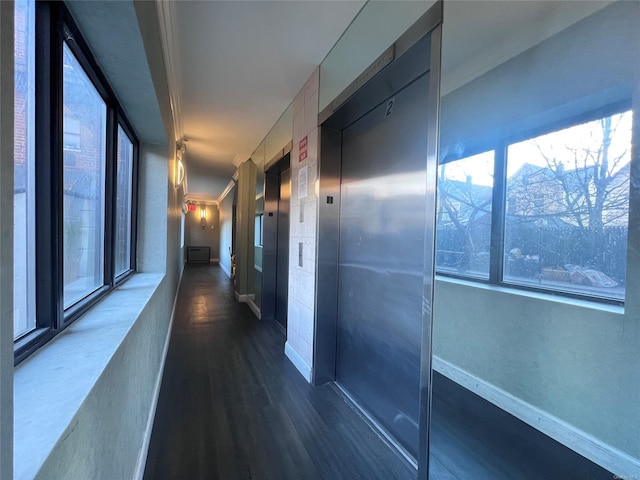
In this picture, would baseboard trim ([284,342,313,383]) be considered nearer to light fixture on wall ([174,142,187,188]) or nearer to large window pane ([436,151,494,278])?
large window pane ([436,151,494,278])

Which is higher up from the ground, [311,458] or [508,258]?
[508,258]

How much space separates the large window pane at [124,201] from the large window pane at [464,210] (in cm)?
222

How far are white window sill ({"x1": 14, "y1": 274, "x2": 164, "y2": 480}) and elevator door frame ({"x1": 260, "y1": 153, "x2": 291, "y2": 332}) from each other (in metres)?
2.86

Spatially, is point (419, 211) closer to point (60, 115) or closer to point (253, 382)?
point (60, 115)

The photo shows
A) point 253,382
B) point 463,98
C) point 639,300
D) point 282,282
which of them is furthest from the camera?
point 282,282

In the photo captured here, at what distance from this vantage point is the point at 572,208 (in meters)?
1.20

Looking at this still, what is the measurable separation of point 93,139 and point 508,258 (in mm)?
2459

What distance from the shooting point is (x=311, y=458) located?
5.21ft

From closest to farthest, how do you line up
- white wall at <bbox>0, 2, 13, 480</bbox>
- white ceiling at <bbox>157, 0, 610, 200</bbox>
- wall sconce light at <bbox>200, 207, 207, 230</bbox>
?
1. white wall at <bbox>0, 2, 13, 480</bbox>
2. white ceiling at <bbox>157, 0, 610, 200</bbox>
3. wall sconce light at <bbox>200, 207, 207, 230</bbox>

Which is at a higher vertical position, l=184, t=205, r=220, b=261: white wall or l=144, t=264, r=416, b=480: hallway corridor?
l=184, t=205, r=220, b=261: white wall

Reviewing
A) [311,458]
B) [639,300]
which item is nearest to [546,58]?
[639,300]

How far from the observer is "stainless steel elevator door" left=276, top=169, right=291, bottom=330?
3.71m

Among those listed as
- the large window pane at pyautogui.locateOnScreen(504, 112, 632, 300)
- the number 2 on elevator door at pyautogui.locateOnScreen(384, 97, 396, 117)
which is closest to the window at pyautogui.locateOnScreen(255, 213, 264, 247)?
the number 2 on elevator door at pyautogui.locateOnScreen(384, 97, 396, 117)

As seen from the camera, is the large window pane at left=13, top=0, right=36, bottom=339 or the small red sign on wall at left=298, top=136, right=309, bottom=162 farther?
the small red sign on wall at left=298, top=136, right=309, bottom=162
